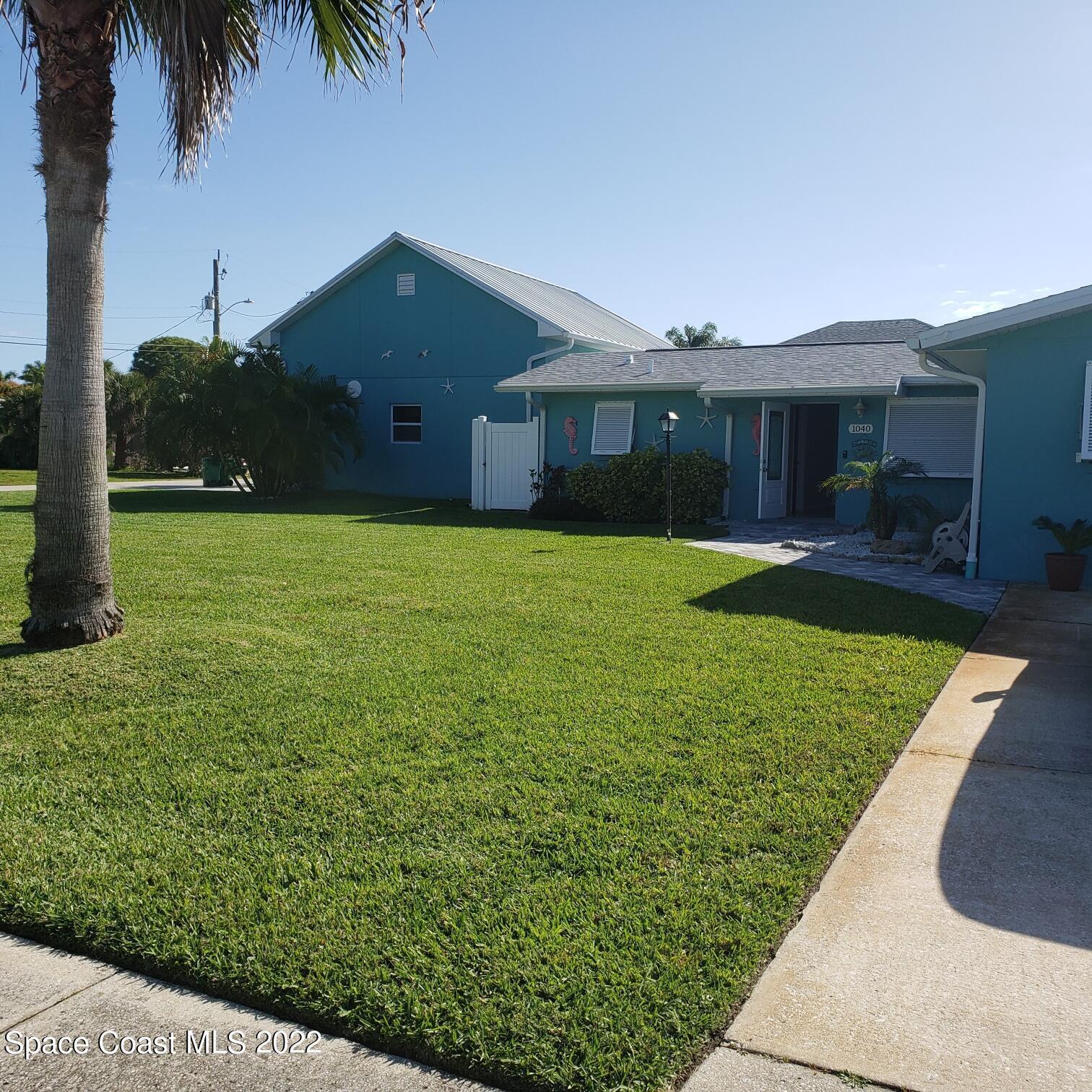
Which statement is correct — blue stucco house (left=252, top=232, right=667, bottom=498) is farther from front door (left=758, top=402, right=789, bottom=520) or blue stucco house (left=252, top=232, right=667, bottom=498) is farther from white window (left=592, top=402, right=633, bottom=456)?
front door (left=758, top=402, right=789, bottom=520)

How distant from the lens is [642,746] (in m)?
5.01

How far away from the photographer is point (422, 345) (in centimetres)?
2303

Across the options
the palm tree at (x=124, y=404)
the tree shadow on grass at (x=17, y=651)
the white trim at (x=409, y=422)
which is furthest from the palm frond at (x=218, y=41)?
the palm tree at (x=124, y=404)

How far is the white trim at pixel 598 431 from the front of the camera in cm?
1853

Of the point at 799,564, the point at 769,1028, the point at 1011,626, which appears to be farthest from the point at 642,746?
the point at 799,564

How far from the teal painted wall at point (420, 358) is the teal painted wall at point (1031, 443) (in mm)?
12615

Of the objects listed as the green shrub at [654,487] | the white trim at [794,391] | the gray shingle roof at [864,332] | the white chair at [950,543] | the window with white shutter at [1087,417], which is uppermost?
the gray shingle roof at [864,332]

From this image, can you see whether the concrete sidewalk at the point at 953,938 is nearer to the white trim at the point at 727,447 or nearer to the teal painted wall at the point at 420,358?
the white trim at the point at 727,447

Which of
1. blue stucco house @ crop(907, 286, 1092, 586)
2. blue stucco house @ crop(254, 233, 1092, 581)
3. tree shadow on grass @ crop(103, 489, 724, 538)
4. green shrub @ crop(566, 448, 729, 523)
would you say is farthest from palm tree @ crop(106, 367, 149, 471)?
blue stucco house @ crop(907, 286, 1092, 586)

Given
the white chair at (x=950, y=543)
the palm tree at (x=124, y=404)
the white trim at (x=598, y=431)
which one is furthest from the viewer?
the palm tree at (x=124, y=404)

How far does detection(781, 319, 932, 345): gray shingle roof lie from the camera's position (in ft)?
84.1

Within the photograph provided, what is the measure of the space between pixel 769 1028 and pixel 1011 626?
21.6ft

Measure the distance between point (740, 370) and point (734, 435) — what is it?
136 centimetres

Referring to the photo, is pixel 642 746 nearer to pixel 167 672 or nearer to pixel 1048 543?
pixel 167 672
